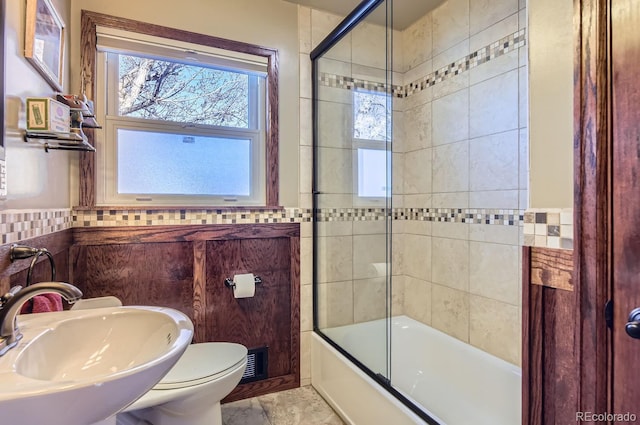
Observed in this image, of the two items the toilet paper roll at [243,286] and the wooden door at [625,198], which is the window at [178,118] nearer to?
the toilet paper roll at [243,286]

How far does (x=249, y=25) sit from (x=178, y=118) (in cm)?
71

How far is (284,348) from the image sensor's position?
218 centimetres

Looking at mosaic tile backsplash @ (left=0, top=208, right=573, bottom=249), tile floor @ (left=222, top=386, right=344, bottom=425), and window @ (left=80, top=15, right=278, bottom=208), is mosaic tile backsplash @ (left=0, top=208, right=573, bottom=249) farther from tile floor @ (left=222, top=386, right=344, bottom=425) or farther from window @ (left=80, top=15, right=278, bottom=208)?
tile floor @ (left=222, top=386, right=344, bottom=425)

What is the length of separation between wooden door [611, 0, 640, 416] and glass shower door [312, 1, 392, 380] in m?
1.24

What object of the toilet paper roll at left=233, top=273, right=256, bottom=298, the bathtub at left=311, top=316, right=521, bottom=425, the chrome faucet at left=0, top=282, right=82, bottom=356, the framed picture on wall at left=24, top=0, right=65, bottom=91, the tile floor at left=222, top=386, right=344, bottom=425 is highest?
the framed picture on wall at left=24, top=0, right=65, bottom=91

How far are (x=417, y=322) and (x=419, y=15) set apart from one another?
83.9 inches

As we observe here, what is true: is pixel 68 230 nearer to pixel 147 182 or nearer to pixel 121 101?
pixel 147 182

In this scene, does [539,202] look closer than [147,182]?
Yes

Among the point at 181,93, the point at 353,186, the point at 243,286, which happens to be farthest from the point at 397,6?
the point at 243,286

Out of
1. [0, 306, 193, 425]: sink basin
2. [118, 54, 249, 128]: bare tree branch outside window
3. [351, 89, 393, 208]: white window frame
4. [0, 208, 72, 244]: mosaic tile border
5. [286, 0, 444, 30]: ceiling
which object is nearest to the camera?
[0, 306, 193, 425]: sink basin

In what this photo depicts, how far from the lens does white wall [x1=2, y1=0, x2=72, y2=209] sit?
1.01 metres

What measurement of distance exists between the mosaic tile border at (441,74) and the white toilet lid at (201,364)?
1690mm

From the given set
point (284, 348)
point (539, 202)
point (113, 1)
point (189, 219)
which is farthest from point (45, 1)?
point (284, 348)
